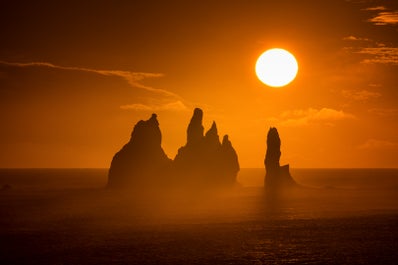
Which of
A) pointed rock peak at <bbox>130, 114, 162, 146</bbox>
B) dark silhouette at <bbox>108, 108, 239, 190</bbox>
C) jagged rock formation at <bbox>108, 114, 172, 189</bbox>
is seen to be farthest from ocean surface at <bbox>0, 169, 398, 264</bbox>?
pointed rock peak at <bbox>130, 114, 162, 146</bbox>

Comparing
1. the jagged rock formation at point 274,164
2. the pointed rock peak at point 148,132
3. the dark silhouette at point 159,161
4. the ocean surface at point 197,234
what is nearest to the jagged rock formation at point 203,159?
the dark silhouette at point 159,161

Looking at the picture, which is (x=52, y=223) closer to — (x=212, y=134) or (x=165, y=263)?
(x=165, y=263)

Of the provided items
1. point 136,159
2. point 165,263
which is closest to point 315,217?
point 165,263

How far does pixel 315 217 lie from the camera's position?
86.2 m

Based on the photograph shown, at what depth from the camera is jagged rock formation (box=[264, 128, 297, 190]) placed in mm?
158875

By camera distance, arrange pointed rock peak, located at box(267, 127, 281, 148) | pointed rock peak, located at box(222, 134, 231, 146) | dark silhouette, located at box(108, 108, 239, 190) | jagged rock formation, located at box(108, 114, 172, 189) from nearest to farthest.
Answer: jagged rock formation, located at box(108, 114, 172, 189) < dark silhouette, located at box(108, 108, 239, 190) < pointed rock peak, located at box(267, 127, 281, 148) < pointed rock peak, located at box(222, 134, 231, 146)

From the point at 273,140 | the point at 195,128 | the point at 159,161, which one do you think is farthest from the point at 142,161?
the point at 273,140

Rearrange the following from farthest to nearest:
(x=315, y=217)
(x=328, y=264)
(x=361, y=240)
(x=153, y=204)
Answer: (x=153, y=204), (x=315, y=217), (x=361, y=240), (x=328, y=264)

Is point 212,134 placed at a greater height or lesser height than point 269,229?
greater

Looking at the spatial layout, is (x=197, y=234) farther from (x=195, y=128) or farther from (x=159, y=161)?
(x=195, y=128)

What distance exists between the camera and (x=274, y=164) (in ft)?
523

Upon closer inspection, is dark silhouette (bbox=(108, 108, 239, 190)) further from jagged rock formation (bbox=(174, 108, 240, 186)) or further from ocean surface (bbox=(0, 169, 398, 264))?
ocean surface (bbox=(0, 169, 398, 264))

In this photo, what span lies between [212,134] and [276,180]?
2890 cm

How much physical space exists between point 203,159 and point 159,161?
1548 cm
